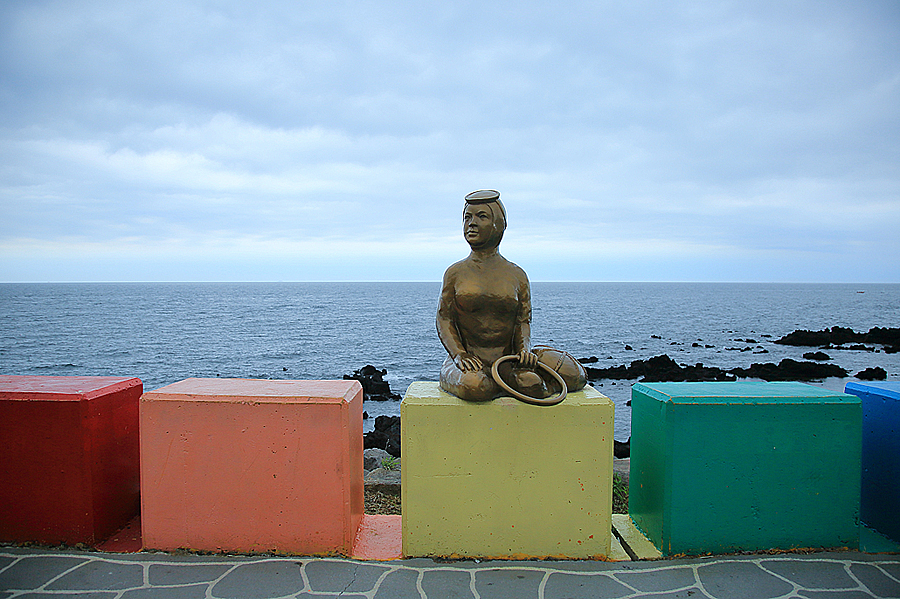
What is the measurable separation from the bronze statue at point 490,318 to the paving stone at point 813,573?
1598 millimetres

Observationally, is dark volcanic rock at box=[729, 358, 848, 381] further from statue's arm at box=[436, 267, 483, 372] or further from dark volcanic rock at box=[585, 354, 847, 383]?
statue's arm at box=[436, 267, 483, 372]

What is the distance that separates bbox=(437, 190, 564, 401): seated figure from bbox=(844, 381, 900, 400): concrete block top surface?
7.53 ft

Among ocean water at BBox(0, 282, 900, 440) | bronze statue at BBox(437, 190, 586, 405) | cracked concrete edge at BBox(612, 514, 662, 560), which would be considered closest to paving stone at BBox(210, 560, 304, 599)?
bronze statue at BBox(437, 190, 586, 405)

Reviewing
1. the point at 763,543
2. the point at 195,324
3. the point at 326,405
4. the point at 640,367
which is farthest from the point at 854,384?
the point at 195,324

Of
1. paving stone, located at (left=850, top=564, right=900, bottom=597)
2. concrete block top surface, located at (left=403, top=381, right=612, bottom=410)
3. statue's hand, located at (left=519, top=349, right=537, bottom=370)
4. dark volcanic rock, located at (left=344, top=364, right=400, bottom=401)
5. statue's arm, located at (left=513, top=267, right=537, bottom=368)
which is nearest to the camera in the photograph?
paving stone, located at (left=850, top=564, right=900, bottom=597)

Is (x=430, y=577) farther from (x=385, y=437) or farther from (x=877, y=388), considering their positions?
(x=385, y=437)

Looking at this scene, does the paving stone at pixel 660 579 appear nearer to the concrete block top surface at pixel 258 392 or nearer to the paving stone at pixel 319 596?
the paving stone at pixel 319 596

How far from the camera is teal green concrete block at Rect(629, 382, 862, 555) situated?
137 inches

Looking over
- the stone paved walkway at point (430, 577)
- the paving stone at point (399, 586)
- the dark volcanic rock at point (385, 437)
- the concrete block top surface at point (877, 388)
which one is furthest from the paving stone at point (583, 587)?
the dark volcanic rock at point (385, 437)

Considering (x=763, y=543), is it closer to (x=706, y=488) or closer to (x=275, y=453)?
(x=706, y=488)

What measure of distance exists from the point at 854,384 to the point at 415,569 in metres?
3.47

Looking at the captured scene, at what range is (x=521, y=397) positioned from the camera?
332 centimetres

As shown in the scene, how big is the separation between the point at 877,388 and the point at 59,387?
5.59m

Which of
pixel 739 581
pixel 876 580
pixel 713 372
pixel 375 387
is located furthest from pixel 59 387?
pixel 713 372
